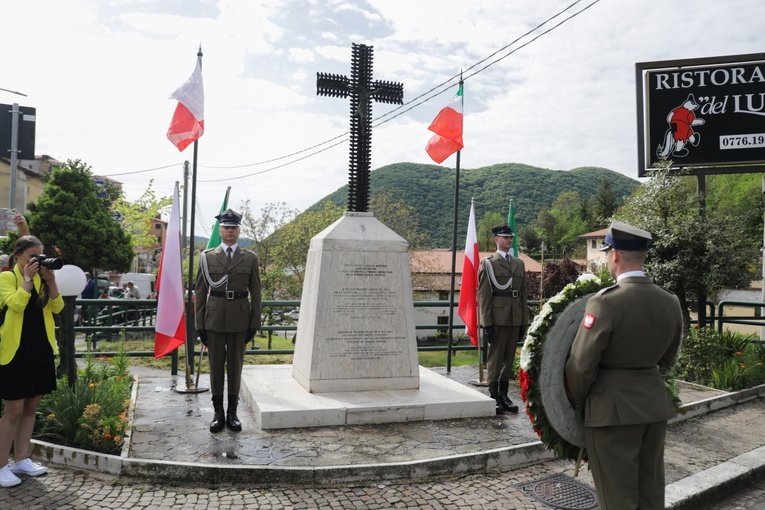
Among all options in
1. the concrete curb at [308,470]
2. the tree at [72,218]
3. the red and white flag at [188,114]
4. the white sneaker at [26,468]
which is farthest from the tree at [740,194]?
the white sneaker at [26,468]

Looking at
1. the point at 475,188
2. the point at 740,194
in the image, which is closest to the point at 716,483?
the point at 740,194

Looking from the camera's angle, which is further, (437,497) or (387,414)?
(387,414)

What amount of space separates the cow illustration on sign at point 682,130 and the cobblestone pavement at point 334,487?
6.58m

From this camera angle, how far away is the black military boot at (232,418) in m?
5.28

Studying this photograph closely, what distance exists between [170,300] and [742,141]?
34.0 feet

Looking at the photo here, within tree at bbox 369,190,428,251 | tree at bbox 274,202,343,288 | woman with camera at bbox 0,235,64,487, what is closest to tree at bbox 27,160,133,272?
tree at bbox 274,202,343,288

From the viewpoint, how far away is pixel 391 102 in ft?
24.4

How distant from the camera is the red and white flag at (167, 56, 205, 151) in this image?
726 centimetres

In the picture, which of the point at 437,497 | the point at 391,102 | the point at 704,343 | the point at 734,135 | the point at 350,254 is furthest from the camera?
the point at 734,135

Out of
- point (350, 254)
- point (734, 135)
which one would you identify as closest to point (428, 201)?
point (734, 135)

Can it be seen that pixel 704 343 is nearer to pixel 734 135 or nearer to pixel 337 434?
pixel 734 135

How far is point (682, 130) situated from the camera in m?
10.6

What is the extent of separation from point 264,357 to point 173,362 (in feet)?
10.2

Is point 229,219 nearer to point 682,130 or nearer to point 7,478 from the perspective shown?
point 7,478
